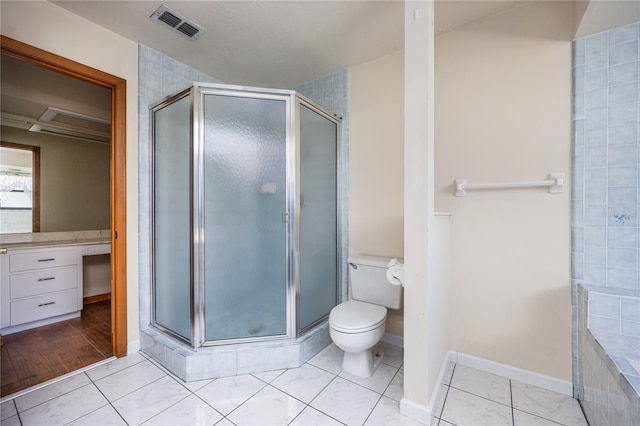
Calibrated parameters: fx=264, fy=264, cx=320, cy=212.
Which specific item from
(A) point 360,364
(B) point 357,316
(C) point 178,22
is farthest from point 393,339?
(C) point 178,22

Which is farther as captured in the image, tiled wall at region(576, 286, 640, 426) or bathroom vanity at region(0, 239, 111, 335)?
bathroom vanity at region(0, 239, 111, 335)

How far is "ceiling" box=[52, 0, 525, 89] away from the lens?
1.70 m

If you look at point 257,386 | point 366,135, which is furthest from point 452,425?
point 366,135

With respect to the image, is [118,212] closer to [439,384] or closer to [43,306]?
[43,306]

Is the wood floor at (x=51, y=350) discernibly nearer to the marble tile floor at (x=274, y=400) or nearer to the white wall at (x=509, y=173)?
the marble tile floor at (x=274, y=400)

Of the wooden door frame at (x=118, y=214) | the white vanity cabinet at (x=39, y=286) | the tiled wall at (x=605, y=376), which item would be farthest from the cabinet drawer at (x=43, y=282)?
the tiled wall at (x=605, y=376)

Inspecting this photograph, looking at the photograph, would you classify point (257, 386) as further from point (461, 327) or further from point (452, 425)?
point (461, 327)

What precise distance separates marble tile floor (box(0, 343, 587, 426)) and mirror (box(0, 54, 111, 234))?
2.35 m

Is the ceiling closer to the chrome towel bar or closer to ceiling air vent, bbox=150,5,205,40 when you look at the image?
ceiling air vent, bbox=150,5,205,40

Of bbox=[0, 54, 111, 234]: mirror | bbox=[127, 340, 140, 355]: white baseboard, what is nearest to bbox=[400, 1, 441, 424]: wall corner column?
bbox=[127, 340, 140, 355]: white baseboard

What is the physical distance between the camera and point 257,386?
167 centimetres

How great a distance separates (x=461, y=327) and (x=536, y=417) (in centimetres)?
58

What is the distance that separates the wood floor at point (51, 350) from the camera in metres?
1.78

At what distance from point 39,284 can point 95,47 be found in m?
2.31
